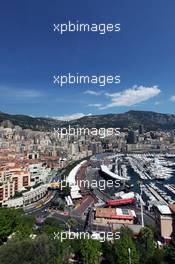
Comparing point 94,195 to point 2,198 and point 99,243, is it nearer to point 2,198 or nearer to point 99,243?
point 2,198

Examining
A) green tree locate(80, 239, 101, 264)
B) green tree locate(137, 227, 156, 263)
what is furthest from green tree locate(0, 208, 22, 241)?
green tree locate(137, 227, 156, 263)

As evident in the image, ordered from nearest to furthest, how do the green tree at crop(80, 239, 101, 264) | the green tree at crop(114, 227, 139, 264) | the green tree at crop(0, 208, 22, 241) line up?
1. the green tree at crop(114, 227, 139, 264)
2. the green tree at crop(80, 239, 101, 264)
3. the green tree at crop(0, 208, 22, 241)

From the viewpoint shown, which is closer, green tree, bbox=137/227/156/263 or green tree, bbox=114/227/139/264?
green tree, bbox=114/227/139/264

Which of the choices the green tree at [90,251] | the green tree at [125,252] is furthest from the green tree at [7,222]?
the green tree at [125,252]

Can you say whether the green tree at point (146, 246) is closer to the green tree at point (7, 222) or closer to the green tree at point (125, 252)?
the green tree at point (125, 252)

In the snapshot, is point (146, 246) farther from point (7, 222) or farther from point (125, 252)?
point (7, 222)

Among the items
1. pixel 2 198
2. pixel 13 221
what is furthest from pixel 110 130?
pixel 2 198

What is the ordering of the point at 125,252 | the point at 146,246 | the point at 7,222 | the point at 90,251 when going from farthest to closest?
the point at 7,222 < the point at 146,246 < the point at 90,251 < the point at 125,252

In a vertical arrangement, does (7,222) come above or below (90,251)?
above

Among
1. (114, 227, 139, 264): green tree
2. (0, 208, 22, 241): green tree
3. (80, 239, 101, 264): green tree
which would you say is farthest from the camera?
(0, 208, 22, 241): green tree

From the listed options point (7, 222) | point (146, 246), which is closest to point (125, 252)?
point (146, 246)

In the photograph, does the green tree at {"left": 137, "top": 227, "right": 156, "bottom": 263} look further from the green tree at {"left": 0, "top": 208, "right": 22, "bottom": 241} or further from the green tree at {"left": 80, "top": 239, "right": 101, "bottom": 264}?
the green tree at {"left": 0, "top": 208, "right": 22, "bottom": 241}
